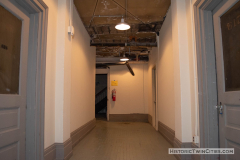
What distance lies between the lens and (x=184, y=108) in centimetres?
269

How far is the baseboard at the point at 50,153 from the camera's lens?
235 cm

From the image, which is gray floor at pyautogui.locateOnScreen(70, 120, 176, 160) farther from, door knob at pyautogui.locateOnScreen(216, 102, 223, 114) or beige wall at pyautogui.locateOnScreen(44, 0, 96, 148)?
door knob at pyautogui.locateOnScreen(216, 102, 223, 114)

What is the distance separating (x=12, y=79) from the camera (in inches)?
77.7

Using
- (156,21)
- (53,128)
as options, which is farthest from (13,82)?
(156,21)

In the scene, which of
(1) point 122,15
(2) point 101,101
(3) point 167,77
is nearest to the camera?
(3) point 167,77

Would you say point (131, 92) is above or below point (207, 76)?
below

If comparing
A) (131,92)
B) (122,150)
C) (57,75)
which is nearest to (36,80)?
(57,75)

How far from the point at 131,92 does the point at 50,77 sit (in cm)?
560

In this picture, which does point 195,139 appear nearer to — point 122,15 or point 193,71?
point 193,71

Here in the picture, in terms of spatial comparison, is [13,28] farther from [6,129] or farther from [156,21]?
[156,21]

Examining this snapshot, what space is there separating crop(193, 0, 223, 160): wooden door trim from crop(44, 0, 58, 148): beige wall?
2049mm

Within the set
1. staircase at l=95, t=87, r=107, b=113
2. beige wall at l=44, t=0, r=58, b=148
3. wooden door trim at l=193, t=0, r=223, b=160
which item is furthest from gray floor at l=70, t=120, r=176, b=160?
staircase at l=95, t=87, r=107, b=113

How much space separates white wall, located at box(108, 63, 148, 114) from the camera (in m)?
7.80

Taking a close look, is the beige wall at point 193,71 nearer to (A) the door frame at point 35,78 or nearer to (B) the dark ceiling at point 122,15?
(B) the dark ceiling at point 122,15
